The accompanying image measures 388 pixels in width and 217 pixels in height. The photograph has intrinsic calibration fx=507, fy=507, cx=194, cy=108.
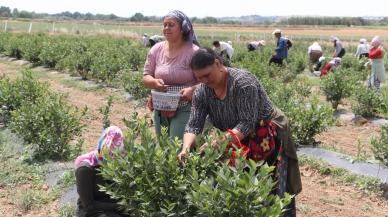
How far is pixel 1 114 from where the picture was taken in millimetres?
6457

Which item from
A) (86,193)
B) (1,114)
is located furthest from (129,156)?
(1,114)

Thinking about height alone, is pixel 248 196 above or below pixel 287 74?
above

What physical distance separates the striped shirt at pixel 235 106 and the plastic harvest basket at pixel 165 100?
1.40ft

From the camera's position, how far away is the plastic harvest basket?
3.31 m

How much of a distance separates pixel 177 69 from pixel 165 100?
22 centimetres

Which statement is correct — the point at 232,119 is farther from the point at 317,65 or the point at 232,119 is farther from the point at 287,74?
the point at 317,65

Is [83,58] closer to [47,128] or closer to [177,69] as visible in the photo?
[47,128]

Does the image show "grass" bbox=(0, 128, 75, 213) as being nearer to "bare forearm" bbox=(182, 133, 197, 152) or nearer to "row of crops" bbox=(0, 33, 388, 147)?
"bare forearm" bbox=(182, 133, 197, 152)

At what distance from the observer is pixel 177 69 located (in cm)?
338

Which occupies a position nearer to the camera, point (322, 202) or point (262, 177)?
point (262, 177)

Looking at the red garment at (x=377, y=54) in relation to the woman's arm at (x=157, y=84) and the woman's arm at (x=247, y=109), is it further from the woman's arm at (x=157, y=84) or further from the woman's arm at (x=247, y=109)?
the woman's arm at (x=247, y=109)

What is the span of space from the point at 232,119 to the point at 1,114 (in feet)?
14.9

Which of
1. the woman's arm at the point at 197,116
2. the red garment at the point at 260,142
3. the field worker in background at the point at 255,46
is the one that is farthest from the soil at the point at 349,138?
the field worker in background at the point at 255,46

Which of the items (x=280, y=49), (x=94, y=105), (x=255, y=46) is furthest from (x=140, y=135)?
(x=255, y=46)
